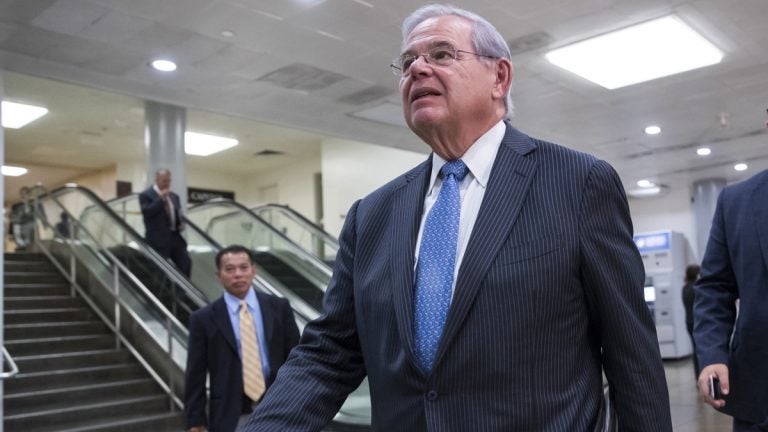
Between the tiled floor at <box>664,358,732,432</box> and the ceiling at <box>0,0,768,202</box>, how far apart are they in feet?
12.3

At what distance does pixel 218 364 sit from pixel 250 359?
18 centimetres

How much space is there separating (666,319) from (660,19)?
1038 cm

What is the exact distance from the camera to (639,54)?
27.7 ft

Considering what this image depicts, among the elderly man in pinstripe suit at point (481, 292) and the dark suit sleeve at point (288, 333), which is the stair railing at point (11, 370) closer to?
the dark suit sleeve at point (288, 333)

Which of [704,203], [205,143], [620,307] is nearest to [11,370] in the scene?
[620,307]

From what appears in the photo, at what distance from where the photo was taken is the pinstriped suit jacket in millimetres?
1207

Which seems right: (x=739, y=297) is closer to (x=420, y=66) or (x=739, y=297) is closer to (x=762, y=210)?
(x=762, y=210)

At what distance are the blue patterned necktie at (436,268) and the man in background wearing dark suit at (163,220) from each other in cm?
828

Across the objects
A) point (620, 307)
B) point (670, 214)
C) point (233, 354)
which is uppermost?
point (670, 214)

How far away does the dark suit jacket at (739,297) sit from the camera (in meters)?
2.13

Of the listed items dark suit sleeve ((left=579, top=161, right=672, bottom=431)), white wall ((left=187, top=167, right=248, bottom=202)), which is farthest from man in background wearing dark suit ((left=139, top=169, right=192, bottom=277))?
white wall ((left=187, top=167, right=248, bottom=202))

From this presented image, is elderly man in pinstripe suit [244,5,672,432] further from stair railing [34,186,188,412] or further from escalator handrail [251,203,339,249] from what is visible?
escalator handrail [251,203,339,249]

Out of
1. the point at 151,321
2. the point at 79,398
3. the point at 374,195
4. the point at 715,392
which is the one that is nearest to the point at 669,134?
the point at 151,321

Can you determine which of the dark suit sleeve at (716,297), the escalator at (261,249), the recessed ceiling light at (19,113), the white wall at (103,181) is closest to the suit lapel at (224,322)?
the dark suit sleeve at (716,297)
